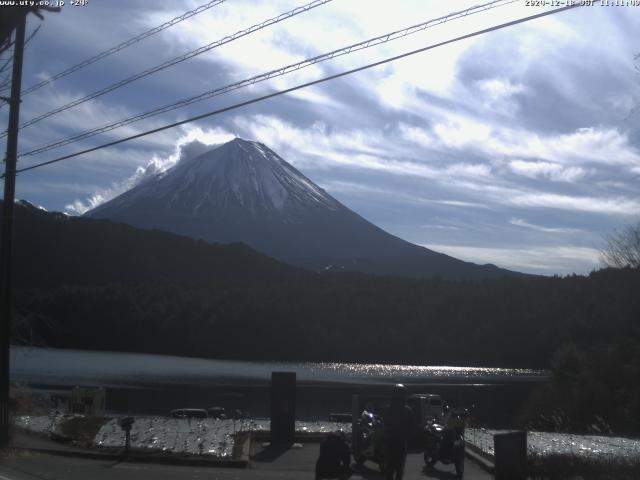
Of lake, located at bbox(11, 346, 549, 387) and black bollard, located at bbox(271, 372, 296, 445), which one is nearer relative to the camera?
black bollard, located at bbox(271, 372, 296, 445)

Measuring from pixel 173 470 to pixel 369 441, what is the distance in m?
3.42

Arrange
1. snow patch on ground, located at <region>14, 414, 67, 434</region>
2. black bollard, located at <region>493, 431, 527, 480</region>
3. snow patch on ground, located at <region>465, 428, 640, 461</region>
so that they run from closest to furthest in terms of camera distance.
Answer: black bollard, located at <region>493, 431, 527, 480</region>, snow patch on ground, located at <region>465, 428, 640, 461</region>, snow patch on ground, located at <region>14, 414, 67, 434</region>

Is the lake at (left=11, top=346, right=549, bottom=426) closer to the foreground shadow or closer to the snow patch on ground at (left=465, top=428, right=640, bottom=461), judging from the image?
the foreground shadow

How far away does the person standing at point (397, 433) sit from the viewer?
35.0 feet

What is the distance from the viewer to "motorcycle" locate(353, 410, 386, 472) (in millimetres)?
Answer: 14102

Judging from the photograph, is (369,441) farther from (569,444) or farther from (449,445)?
(569,444)

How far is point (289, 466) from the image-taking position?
15.5 meters

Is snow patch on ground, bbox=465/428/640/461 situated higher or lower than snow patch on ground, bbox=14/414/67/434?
higher

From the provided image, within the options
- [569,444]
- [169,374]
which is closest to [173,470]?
[569,444]

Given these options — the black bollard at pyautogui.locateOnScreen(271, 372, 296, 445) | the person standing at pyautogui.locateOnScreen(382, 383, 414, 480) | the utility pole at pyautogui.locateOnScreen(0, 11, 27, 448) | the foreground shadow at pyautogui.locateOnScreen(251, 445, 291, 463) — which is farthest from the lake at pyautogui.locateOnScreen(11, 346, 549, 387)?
the person standing at pyautogui.locateOnScreen(382, 383, 414, 480)

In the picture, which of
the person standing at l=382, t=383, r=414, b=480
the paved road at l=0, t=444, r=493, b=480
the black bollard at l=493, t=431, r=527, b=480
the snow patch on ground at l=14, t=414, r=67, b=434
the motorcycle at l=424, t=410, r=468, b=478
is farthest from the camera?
the snow patch on ground at l=14, t=414, r=67, b=434

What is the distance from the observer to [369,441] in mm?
14859

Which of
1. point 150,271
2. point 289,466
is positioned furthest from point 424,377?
point 150,271

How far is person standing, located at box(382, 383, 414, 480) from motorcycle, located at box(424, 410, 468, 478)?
376 cm
